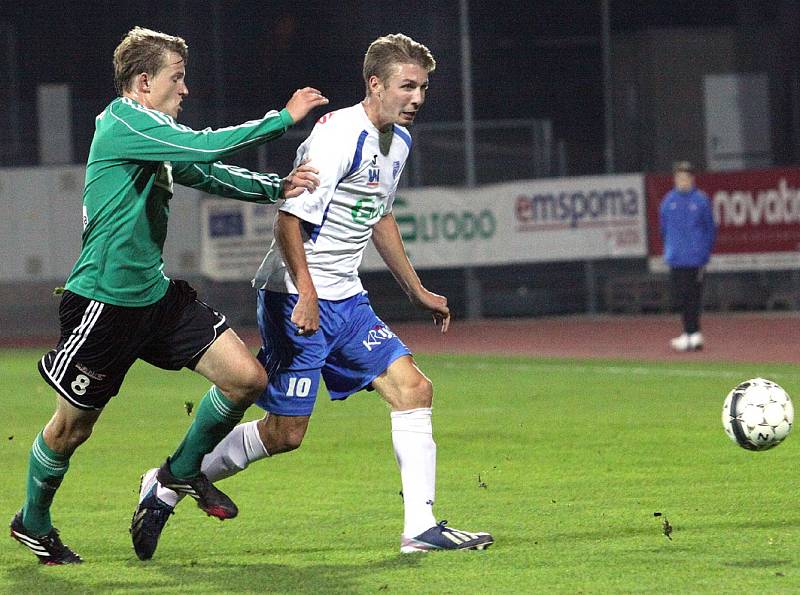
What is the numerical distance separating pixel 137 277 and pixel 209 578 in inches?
45.7

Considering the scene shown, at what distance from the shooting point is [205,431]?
21.2ft

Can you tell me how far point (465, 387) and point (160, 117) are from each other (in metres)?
8.89

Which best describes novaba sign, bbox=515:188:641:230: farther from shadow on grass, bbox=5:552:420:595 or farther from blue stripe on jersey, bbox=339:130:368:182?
shadow on grass, bbox=5:552:420:595

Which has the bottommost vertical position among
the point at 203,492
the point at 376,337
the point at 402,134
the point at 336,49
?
the point at 203,492

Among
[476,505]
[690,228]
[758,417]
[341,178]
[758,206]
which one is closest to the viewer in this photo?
[341,178]

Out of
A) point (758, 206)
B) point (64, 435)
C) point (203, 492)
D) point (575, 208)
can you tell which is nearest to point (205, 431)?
point (203, 492)

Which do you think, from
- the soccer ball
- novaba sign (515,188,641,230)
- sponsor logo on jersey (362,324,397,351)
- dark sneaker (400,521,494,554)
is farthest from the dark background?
dark sneaker (400,521,494,554)

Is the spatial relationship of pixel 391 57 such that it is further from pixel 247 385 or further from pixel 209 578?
pixel 209 578

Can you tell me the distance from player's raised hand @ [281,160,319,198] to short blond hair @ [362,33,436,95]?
17.7 inches

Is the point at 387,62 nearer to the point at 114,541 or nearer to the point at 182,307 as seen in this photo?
the point at 182,307

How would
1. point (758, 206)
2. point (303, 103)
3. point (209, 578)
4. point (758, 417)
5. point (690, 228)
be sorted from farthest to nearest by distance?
1. point (758, 206)
2. point (690, 228)
3. point (758, 417)
4. point (209, 578)
5. point (303, 103)

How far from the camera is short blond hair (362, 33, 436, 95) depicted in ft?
21.2

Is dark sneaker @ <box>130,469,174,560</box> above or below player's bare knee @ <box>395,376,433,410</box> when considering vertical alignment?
below

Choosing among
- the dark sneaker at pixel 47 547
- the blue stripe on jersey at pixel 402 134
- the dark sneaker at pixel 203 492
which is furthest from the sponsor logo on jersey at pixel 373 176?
the dark sneaker at pixel 47 547
